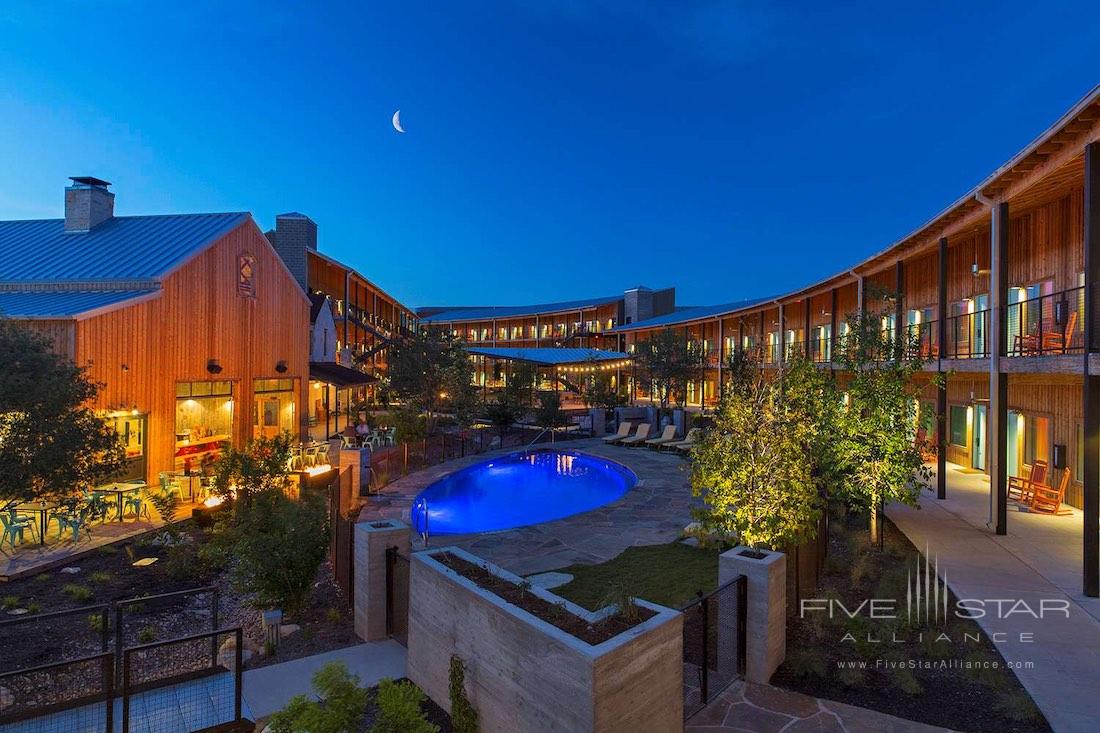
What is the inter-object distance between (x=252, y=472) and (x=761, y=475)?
8379 mm

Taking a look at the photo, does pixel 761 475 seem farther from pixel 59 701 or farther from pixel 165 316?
pixel 165 316

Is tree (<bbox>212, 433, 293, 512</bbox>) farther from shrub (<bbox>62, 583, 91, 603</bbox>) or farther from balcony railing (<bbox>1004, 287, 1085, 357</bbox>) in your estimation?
balcony railing (<bbox>1004, 287, 1085, 357</bbox>)

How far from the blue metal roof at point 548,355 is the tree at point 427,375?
5959 millimetres

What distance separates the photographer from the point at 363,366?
38.7m

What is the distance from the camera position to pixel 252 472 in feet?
34.2

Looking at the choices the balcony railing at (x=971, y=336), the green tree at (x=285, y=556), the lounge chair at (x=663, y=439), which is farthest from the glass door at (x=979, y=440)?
the green tree at (x=285, y=556)

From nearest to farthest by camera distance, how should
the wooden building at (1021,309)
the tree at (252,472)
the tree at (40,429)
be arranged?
the tree at (40,429)
the wooden building at (1021,309)
the tree at (252,472)

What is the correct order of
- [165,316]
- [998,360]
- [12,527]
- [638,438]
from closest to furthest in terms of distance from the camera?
[12,527], [998,360], [165,316], [638,438]

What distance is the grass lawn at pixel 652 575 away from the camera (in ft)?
27.7

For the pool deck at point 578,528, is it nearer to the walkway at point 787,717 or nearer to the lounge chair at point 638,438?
the walkway at point 787,717

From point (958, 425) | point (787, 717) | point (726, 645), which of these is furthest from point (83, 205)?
point (958, 425)

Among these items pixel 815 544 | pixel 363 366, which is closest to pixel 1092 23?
pixel 363 366

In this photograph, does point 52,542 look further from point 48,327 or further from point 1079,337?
point 1079,337

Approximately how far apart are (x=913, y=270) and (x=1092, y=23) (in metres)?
143
